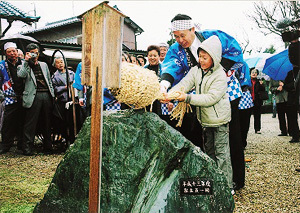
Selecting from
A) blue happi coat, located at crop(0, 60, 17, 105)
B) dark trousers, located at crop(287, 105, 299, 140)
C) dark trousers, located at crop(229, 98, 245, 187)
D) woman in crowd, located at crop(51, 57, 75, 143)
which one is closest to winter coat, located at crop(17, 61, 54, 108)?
blue happi coat, located at crop(0, 60, 17, 105)

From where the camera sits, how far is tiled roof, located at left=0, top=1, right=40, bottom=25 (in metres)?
10.6

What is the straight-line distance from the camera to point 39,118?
6.59 m

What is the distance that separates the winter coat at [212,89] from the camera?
3.17m

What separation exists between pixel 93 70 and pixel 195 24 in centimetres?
189

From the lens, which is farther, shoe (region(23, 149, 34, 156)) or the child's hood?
shoe (region(23, 149, 34, 156))

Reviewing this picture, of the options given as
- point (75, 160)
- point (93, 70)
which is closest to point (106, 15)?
point (93, 70)

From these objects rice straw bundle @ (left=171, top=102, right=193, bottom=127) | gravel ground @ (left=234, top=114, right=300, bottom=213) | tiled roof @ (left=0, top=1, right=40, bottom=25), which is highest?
tiled roof @ (left=0, top=1, right=40, bottom=25)

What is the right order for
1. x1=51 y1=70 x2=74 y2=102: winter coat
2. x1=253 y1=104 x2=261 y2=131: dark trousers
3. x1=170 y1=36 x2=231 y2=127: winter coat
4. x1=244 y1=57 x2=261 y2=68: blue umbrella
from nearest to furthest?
1. x1=170 y1=36 x2=231 y2=127: winter coat
2. x1=51 y1=70 x2=74 y2=102: winter coat
3. x1=253 y1=104 x2=261 y2=131: dark trousers
4. x1=244 y1=57 x2=261 y2=68: blue umbrella

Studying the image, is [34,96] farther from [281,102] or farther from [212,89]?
[281,102]

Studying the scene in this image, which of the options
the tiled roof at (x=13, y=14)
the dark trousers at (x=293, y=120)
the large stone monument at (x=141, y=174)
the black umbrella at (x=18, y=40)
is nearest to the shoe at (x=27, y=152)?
the black umbrella at (x=18, y=40)

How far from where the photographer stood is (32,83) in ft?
20.4

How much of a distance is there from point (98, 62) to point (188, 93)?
2.41 m

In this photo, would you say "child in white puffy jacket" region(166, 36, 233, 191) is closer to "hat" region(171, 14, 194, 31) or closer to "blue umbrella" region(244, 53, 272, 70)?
"hat" region(171, 14, 194, 31)

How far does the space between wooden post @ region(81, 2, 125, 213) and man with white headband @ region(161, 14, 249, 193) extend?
1178 millimetres
